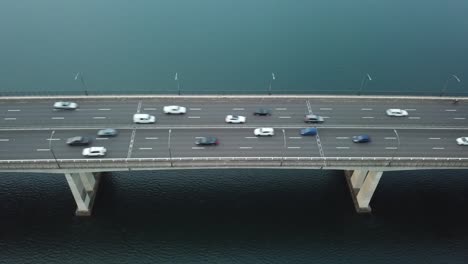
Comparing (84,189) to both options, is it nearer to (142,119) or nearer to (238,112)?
(142,119)

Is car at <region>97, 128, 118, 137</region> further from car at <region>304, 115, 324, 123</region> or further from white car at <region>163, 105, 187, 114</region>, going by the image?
car at <region>304, 115, 324, 123</region>

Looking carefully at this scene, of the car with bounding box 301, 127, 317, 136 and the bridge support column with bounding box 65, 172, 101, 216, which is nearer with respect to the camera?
the bridge support column with bounding box 65, 172, 101, 216

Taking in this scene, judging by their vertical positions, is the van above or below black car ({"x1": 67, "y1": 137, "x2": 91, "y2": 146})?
above

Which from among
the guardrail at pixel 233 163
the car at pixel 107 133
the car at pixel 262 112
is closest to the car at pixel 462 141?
the guardrail at pixel 233 163

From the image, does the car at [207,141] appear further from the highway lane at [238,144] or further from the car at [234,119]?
the car at [234,119]

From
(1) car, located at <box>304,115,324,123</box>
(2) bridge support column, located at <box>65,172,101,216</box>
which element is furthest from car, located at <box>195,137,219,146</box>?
(2) bridge support column, located at <box>65,172,101,216</box>

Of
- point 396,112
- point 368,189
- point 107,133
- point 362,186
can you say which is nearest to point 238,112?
point 107,133
